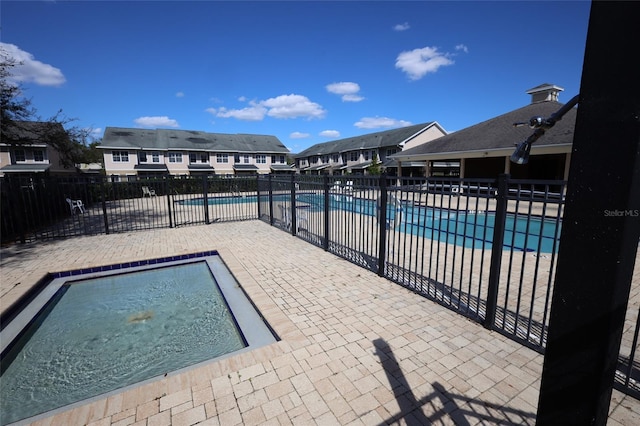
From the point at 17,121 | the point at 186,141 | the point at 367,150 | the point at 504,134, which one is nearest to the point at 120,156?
the point at 186,141

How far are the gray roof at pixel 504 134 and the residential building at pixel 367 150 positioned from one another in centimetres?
954

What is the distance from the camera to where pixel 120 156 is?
116 feet

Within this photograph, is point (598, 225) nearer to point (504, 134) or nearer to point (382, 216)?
point (382, 216)

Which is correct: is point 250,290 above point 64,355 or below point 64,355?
above

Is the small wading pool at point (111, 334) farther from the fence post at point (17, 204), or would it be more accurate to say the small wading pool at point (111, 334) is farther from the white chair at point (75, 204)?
the white chair at point (75, 204)

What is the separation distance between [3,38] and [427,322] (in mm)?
15928

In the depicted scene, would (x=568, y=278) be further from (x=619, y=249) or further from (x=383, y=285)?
(x=383, y=285)

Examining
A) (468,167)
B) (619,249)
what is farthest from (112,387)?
(468,167)

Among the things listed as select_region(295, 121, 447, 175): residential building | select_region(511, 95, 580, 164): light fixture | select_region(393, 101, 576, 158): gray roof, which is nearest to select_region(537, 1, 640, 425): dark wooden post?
select_region(511, 95, 580, 164): light fixture

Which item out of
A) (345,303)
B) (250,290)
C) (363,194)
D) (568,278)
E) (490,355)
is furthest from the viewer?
(363,194)

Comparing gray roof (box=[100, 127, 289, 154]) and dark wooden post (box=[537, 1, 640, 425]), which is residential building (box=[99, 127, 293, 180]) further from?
dark wooden post (box=[537, 1, 640, 425])

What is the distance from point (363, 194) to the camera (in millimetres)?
5699

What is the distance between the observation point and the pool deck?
245 cm

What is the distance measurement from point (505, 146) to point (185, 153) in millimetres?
35721
